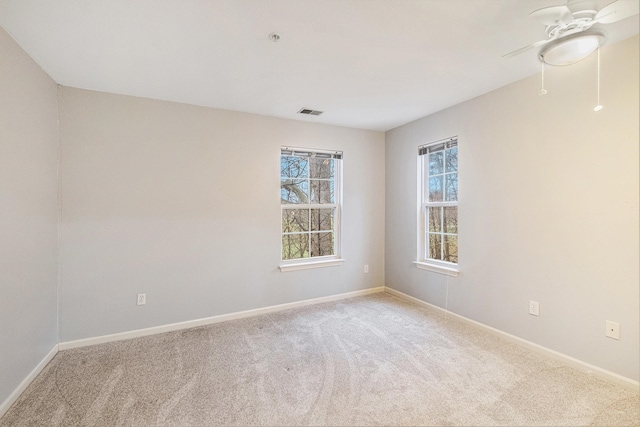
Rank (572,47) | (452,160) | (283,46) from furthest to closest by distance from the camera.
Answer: (452,160)
(283,46)
(572,47)

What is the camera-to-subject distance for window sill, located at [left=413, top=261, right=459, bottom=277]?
3.10m

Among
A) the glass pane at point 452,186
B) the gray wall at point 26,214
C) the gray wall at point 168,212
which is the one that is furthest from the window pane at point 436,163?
the gray wall at point 26,214

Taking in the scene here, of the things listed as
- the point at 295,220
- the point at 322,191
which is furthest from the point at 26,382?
the point at 322,191

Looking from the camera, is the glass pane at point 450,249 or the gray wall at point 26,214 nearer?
the gray wall at point 26,214

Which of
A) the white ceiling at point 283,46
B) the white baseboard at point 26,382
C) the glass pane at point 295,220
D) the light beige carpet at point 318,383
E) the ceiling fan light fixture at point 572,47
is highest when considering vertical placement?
the white ceiling at point 283,46

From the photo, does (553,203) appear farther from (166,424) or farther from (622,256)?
(166,424)

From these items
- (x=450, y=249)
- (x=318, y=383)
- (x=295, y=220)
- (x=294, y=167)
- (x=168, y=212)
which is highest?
(x=294, y=167)

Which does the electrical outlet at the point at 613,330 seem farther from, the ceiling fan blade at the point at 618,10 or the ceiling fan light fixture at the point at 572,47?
the ceiling fan blade at the point at 618,10

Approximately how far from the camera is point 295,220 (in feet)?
11.9

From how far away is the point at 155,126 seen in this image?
111 inches

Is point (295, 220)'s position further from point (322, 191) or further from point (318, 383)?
point (318, 383)

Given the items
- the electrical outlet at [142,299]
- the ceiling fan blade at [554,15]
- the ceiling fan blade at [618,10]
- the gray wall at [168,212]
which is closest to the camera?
the ceiling fan blade at [618,10]

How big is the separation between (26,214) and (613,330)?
13.4ft

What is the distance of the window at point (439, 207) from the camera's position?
3.20 m
